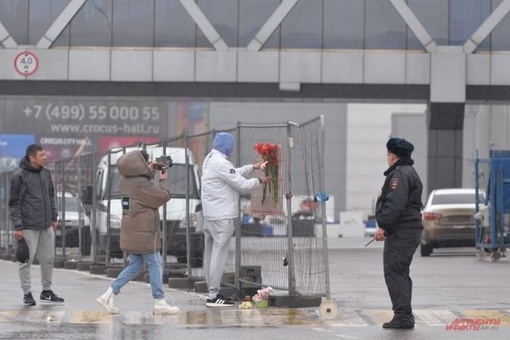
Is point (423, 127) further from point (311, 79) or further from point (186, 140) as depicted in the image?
point (186, 140)

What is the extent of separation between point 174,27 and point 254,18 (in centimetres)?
216

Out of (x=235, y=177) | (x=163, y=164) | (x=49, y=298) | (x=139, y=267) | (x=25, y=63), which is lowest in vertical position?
(x=49, y=298)

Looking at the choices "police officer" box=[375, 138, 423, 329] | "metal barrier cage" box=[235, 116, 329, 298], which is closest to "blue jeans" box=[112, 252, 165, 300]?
"metal barrier cage" box=[235, 116, 329, 298]

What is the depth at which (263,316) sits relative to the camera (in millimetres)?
14859

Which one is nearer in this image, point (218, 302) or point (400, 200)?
point (400, 200)

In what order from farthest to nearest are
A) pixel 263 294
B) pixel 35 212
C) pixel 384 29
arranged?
pixel 384 29 < pixel 35 212 < pixel 263 294

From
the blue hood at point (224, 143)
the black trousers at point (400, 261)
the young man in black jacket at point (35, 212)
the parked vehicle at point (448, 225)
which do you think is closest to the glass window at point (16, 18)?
the parked vehicle at point (448, 225)

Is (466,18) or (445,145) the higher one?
(466,18)

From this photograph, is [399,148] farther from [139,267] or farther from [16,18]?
[16,18]

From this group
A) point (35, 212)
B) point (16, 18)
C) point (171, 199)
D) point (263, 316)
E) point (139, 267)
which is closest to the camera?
point (263, 316)

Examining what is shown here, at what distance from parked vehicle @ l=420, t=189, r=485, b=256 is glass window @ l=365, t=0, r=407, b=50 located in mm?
9003

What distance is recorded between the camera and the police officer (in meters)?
13.6

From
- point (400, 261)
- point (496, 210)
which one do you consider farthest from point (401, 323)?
point (496, 210)

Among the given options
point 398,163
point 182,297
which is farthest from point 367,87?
point 398,163
